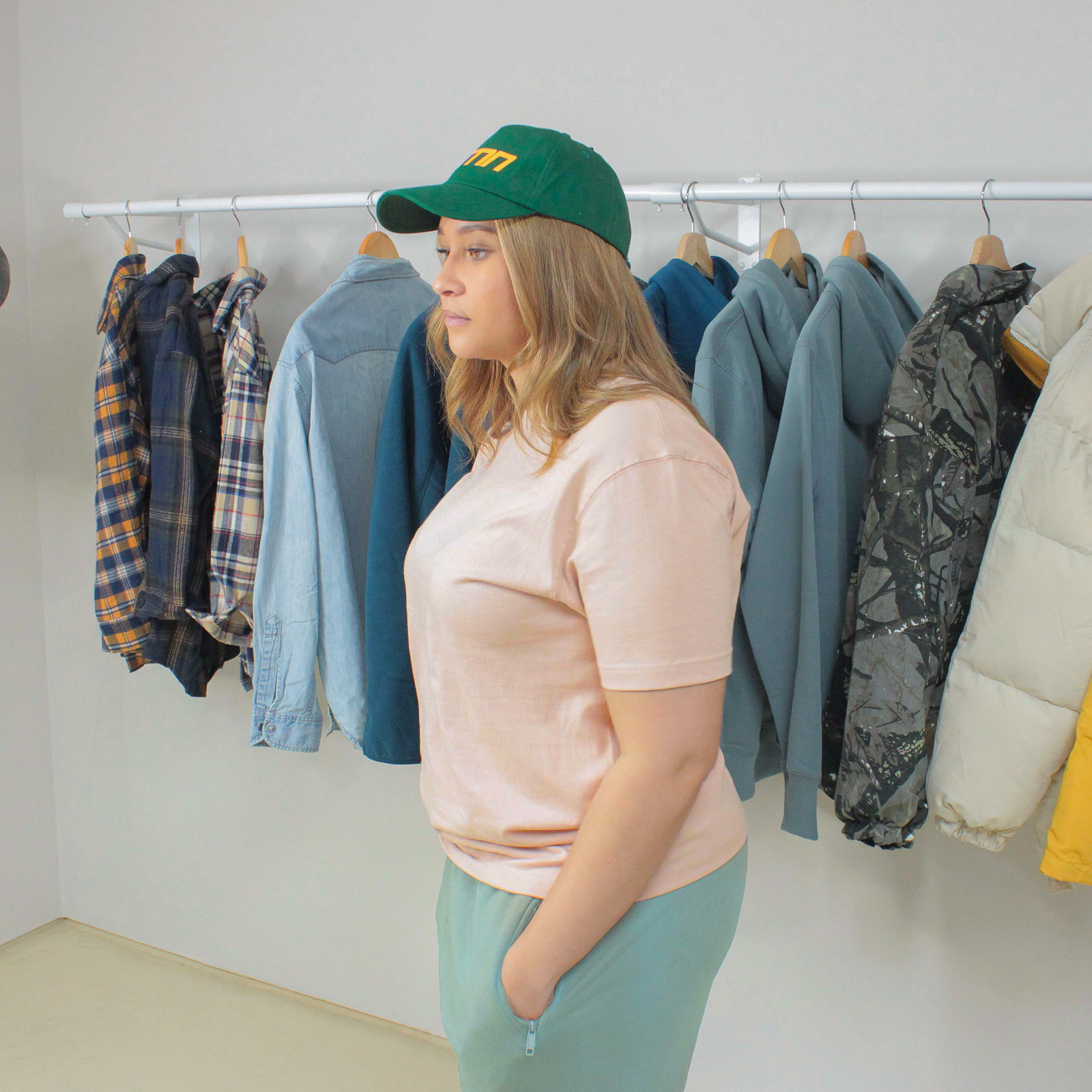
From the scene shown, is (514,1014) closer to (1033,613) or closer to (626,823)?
(626,823)

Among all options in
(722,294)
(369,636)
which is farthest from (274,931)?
(722,294)

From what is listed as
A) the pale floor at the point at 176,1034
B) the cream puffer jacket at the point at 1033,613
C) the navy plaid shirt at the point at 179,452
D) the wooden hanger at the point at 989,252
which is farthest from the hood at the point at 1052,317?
the pale floor at the point at 176,1034

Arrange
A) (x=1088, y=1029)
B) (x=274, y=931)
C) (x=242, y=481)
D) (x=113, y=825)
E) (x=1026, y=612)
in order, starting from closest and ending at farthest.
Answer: (x=1026, y=612) → (x=1088, y=1029) → (x=242, y=481) → (x=274, y=931) → (x=113, y=825)

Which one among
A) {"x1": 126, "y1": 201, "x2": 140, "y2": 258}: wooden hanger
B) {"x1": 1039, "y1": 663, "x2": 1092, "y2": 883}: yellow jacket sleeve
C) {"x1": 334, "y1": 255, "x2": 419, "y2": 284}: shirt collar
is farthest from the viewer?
{"x1": 126, "y1": 201, "x2": 140, "y2": 258}: wooden hanger

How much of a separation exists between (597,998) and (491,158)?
87 centimetres

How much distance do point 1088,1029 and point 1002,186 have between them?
4.53 ft

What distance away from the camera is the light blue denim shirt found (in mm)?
1672

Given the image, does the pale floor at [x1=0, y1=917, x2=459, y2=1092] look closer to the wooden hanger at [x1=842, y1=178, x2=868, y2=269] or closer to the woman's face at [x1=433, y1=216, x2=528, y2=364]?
the woman's face at [x1=433, y1=216, x2=528, y2=364]

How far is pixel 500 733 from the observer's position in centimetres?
99

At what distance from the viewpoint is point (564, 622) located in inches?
37.1

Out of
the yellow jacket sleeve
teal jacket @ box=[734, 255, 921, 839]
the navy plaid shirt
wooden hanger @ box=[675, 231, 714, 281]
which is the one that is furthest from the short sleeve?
the navy plaid shirt

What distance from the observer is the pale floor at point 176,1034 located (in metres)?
2.02

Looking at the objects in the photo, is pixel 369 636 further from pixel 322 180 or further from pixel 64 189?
pixel 64 189

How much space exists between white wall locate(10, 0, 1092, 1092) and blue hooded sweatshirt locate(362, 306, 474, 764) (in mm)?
547
